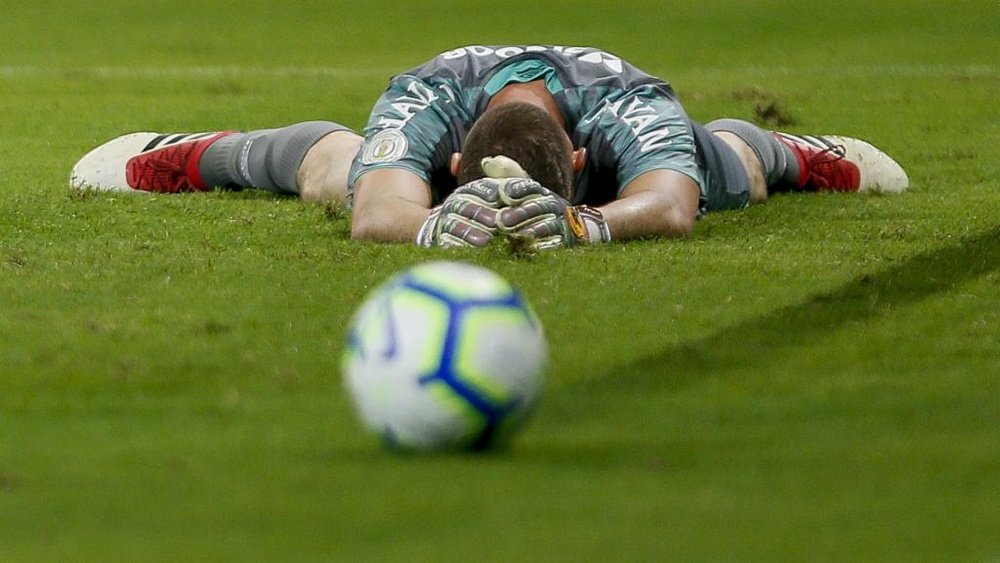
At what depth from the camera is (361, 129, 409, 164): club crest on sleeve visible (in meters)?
6.80

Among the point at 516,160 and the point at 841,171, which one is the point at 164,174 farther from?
the point at 841,171

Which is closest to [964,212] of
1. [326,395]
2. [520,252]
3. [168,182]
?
[520,252]

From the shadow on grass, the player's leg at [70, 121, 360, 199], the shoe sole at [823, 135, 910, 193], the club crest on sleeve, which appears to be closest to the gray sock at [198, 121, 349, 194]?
the player's leg at [70, 121, 360, 199]

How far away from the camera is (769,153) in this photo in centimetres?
788

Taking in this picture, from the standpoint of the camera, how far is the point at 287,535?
2.88m

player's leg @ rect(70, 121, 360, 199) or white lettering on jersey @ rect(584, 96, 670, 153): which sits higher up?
white lettering on jersey @ rect(584, 96, 670, 153)

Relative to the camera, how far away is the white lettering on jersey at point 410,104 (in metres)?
6.97

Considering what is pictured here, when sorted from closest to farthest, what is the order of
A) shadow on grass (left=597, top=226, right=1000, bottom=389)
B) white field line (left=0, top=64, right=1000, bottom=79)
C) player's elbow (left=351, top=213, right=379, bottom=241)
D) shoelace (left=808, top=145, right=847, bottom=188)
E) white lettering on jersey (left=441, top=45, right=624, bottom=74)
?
shadow on grass (left=597, top=226, right=1000, bottom=389), player's elbow (left=351, top=213, right=379, bottom=241), white lettering on jersey (left=441, top=45, right=624, bottom=74), shoelace (left=808, top=145, right=847, bottom=188), white field line (left=0, top=64, right=1000, bottom=79)

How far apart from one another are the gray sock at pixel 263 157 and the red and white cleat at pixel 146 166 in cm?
6

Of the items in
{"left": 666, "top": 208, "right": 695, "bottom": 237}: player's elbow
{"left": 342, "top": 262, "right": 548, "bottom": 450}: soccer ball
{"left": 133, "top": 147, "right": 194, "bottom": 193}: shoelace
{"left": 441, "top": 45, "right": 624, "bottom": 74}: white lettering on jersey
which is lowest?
{"left": 133, "top": 147, "right": 194, "bottom": 193}: shoelace

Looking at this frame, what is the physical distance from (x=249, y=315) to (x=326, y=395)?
1052 millimetres

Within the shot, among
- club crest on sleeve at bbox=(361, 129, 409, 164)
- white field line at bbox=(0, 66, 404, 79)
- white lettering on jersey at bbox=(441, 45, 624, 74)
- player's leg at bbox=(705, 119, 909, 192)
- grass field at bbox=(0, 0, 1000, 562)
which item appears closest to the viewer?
grass field at bbox=(0, 0, 1000, 562)

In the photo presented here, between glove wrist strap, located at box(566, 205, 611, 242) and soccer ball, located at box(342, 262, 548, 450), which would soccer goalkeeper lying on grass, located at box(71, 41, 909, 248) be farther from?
soccer ball, located at box(342, 262, 548, 450)

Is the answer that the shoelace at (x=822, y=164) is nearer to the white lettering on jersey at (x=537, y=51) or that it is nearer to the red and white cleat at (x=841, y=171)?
the red and white cleat at (x=841, y=171)
